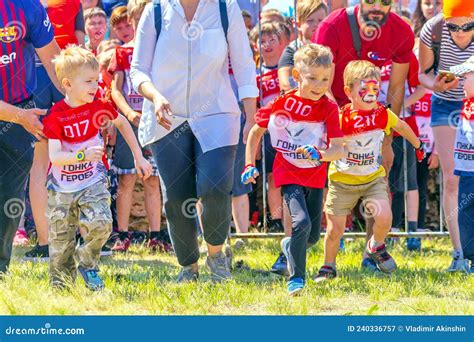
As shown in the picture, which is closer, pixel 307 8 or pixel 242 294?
pixel 242 294

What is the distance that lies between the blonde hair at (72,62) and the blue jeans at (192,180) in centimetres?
69

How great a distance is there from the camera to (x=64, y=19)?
849 centimetres

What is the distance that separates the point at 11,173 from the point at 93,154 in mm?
903

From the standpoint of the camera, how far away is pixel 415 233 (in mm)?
8648

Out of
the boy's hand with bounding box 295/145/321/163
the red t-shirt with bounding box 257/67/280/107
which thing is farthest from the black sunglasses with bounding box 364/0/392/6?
the red t-shirt with bounding box 257/67/280/107

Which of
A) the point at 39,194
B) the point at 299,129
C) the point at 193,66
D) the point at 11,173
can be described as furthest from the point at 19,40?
the point at 299,129

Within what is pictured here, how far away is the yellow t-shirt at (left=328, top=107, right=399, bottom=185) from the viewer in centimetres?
730

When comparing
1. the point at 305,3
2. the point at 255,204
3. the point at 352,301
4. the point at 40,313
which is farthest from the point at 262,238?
the point at 40,313

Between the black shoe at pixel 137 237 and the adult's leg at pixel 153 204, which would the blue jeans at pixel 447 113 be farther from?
the black shoe at pixel 137 237

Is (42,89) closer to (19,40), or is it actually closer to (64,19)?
(64,19)

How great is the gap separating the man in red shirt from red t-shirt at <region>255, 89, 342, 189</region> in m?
0.77

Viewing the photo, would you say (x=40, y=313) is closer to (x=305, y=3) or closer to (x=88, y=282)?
(x=88, y=282)

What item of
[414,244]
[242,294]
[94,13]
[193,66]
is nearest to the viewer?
[242,294]

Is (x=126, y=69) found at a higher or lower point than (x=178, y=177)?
higher
